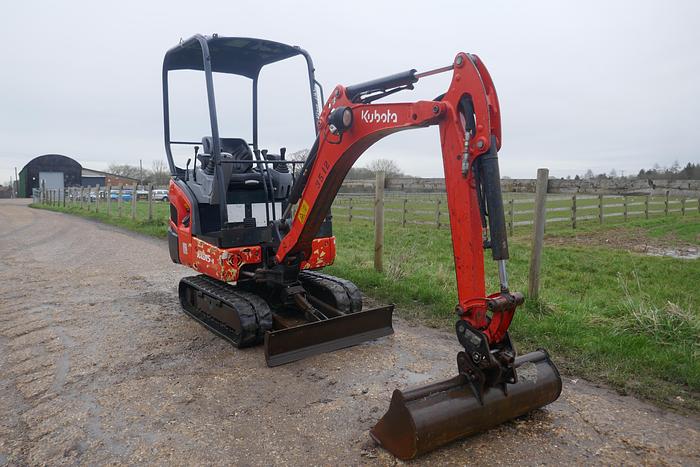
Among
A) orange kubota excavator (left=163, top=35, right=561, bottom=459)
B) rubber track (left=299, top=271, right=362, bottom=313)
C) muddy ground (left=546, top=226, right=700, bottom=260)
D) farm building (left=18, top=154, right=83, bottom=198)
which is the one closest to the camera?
orange kubota excavator (left=163, top=35, right=561, bottom=459)

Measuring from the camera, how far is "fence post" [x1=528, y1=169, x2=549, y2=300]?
607 cm

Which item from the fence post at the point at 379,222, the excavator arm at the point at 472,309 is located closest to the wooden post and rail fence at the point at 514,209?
the fence post at the point at 379,222

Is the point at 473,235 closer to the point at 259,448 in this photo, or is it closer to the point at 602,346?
the point at 259,448

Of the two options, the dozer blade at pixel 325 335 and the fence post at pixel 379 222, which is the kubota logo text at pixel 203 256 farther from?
the fence post at pixel 379 222

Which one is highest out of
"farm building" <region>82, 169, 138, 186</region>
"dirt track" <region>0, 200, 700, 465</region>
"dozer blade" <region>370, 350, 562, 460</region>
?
"farm building" <region>82, 169, 138, 186</region>

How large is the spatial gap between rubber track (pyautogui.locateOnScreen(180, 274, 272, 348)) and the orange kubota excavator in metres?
0.01

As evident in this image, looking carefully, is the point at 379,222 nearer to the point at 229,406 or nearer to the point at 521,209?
the point at 229,406

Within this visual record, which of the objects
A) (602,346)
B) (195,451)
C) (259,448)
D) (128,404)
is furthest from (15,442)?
(602,346)

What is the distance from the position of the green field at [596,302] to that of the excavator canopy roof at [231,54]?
10.7 ft

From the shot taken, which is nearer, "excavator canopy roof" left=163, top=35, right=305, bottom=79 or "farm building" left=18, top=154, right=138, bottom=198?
"excavator canopy roof" left=163, top=35, right=305, bottom=79

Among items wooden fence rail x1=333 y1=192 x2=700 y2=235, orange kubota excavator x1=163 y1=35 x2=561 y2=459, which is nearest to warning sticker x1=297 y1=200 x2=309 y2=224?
orange kubota excavator x1=163 y1=35 x2=561 y2=459

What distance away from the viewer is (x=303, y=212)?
493cm

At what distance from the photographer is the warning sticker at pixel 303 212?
4887mm

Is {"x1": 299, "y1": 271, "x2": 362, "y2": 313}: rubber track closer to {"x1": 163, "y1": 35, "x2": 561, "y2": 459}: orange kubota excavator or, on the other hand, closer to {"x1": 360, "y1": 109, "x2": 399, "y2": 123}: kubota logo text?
{"x1": 163, "y1": 35, "x2": 561, "y2": 459}: orange kubota excavator
